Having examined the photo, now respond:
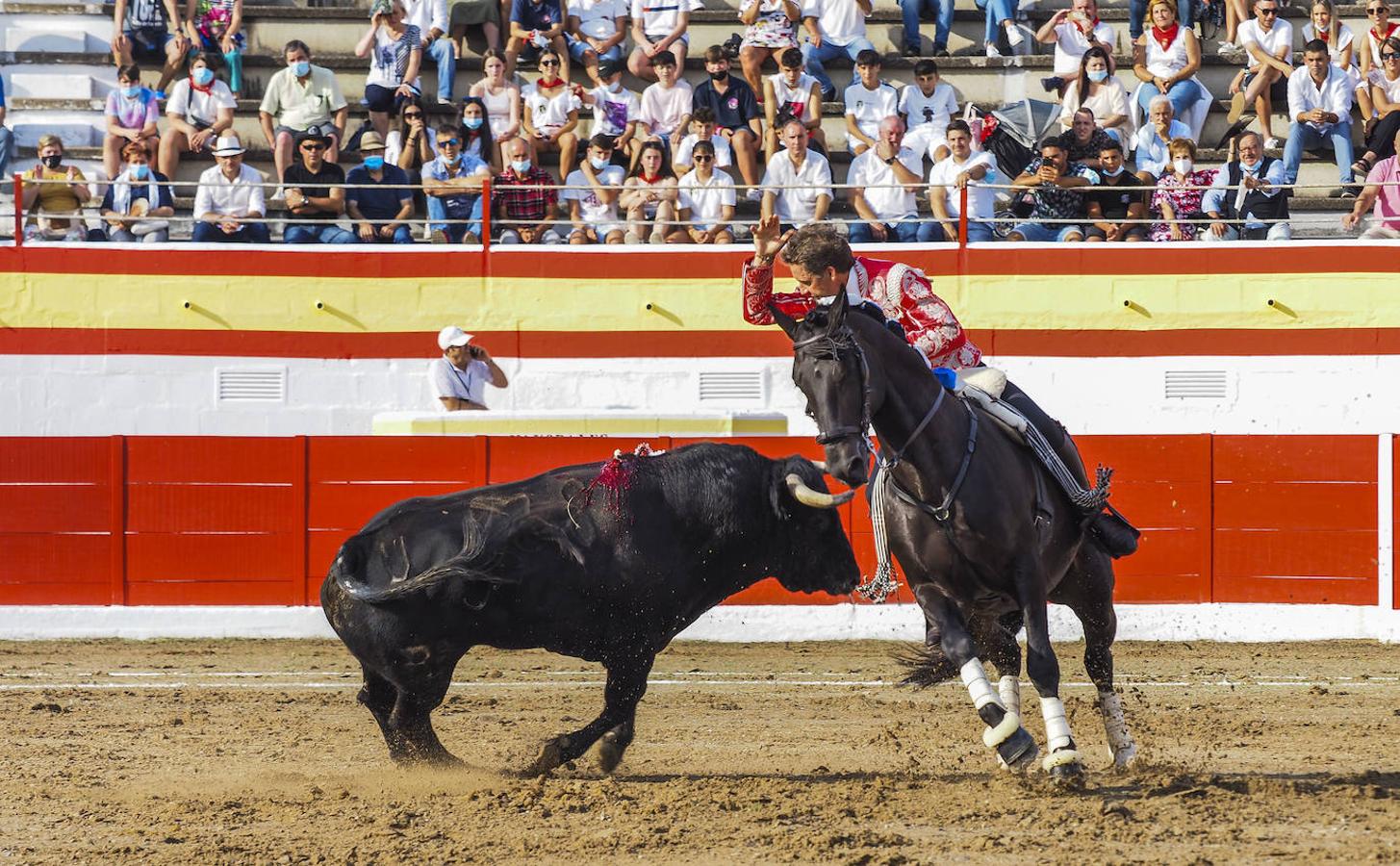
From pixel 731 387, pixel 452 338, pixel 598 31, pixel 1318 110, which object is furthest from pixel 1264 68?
pixel 452 338

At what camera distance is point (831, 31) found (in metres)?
15.0

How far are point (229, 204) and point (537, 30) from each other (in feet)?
9.76

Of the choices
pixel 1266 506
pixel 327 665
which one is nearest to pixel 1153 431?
pixel 1266 506

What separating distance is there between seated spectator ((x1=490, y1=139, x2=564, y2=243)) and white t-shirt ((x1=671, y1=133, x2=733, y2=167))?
3.40ft

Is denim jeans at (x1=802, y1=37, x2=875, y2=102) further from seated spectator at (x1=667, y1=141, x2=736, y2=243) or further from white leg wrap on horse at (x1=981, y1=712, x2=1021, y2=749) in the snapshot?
white leg wrap on horse at (x1=981, y1=712, x2=1021, y2=749)

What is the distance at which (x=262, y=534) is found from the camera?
40.2 feet

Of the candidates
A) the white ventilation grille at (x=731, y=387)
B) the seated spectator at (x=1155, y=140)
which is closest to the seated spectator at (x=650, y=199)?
the white ventilation grille at (x=731, y=387)

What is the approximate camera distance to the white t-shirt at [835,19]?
14.9 meters

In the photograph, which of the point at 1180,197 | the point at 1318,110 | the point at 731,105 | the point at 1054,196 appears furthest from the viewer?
the point at 731,105

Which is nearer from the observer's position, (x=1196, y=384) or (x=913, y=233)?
(x=1196, y=384)

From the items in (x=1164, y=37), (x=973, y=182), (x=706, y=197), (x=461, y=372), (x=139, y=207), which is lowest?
(x=461, y=372)

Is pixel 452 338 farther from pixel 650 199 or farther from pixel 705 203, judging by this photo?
pixel 705 203

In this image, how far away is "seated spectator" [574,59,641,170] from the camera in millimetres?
14000

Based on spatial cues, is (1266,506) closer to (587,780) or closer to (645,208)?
(645,208)
